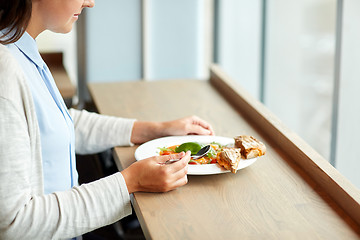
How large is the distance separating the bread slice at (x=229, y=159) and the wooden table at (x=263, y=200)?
0.12 ft

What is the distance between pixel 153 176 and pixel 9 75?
1.34 feet

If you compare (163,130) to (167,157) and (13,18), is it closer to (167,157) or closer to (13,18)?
(167,157)

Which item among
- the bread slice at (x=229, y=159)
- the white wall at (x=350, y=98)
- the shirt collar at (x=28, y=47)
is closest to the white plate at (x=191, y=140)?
the bread slice at (x=229, y=159)

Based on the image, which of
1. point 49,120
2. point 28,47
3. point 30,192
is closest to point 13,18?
point 28,47

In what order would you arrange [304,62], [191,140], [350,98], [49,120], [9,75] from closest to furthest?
[9,75]
[49,120]
[191,140]
[350,98]
[304,62]

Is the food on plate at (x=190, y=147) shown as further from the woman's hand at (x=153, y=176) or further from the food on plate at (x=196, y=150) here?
the woman's hand at (x=153, y=176)

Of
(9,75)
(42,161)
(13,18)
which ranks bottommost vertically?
(42,161)

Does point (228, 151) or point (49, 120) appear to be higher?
point (49, 120)

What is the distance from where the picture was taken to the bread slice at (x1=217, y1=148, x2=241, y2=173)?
150cm

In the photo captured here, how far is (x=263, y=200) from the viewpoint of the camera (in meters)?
1.41

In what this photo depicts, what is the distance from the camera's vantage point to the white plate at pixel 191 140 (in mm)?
1508

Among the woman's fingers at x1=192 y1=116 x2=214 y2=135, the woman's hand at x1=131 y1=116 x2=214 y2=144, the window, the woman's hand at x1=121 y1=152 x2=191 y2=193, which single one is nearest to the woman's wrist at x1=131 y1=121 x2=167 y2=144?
the woman's hand at x1=131 y1=116 x2=214 y2=144

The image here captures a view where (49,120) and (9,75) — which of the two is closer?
(9,75)

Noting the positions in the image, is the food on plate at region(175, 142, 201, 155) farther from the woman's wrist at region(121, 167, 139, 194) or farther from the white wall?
the white wall
